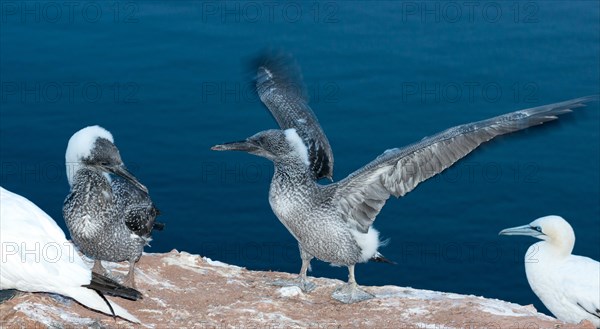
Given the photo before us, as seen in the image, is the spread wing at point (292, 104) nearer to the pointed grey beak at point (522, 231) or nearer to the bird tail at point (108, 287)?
the pointed grey beak at point (522, 231)

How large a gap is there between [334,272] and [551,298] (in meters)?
5.74

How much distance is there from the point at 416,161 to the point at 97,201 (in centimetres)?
282

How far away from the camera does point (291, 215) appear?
33.1 feet

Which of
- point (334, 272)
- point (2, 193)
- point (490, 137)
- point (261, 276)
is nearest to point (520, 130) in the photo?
point (490, 137)

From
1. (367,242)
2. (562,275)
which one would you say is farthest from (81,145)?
(562,275)

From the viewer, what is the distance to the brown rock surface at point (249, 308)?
8977 millimetres

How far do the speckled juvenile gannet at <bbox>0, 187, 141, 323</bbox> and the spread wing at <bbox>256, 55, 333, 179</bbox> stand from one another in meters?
3.63

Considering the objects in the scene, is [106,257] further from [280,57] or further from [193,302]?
[280,57]

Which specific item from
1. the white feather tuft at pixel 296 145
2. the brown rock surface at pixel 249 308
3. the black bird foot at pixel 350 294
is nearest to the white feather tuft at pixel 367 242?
the black bird foot at pixel 350 294

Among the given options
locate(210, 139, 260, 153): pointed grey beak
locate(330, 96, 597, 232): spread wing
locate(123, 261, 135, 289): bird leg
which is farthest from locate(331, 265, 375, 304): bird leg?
locate(123, 261, 135, 289): bird leg

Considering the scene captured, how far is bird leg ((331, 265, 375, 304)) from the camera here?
10164 mm

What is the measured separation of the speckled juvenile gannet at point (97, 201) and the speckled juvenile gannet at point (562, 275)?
4.36m

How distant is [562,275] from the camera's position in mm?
11414

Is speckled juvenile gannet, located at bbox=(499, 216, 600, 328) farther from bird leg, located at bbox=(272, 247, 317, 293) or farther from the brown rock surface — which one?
bird leg, located at bbox=(272, 247, 317, 293)
